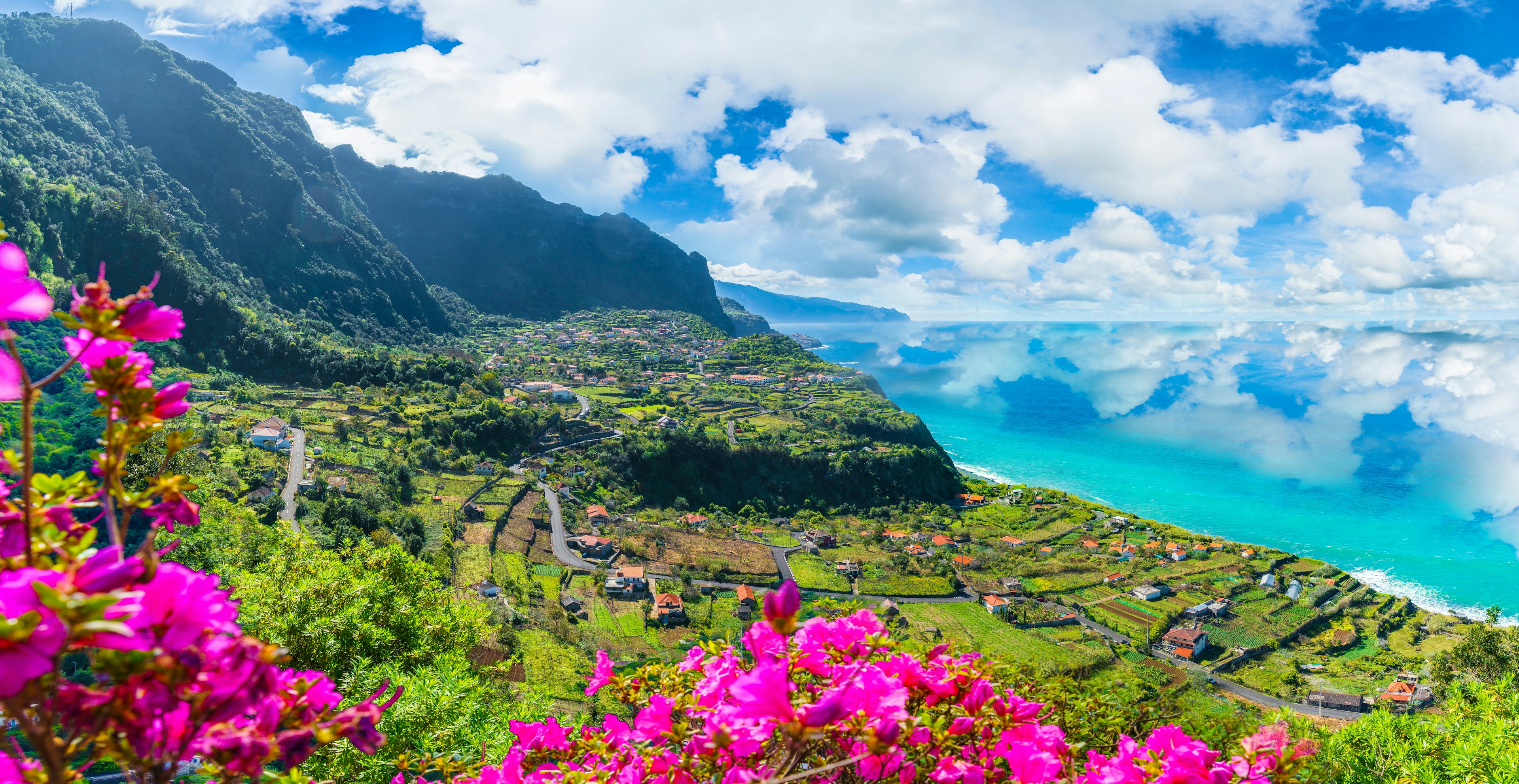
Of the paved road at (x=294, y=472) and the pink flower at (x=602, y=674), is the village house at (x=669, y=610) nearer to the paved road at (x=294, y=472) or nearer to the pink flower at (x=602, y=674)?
the paved road at (x=294, y=472)

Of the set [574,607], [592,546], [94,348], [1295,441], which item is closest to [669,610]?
[574,607]

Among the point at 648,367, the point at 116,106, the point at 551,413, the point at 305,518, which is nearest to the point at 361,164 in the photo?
the point at 116,106

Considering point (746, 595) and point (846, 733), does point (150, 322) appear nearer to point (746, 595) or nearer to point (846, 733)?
point (846, 733)

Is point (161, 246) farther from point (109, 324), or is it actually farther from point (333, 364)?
point (109, 324)

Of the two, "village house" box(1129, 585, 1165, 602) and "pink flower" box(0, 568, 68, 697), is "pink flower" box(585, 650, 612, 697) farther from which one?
"village house" box(1129, 585, 1165, 602)

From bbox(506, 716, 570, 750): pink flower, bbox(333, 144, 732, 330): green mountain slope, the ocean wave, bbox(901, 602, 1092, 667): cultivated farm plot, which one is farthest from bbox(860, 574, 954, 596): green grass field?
bbox(333, 144, 732, 330): green mountain slope
